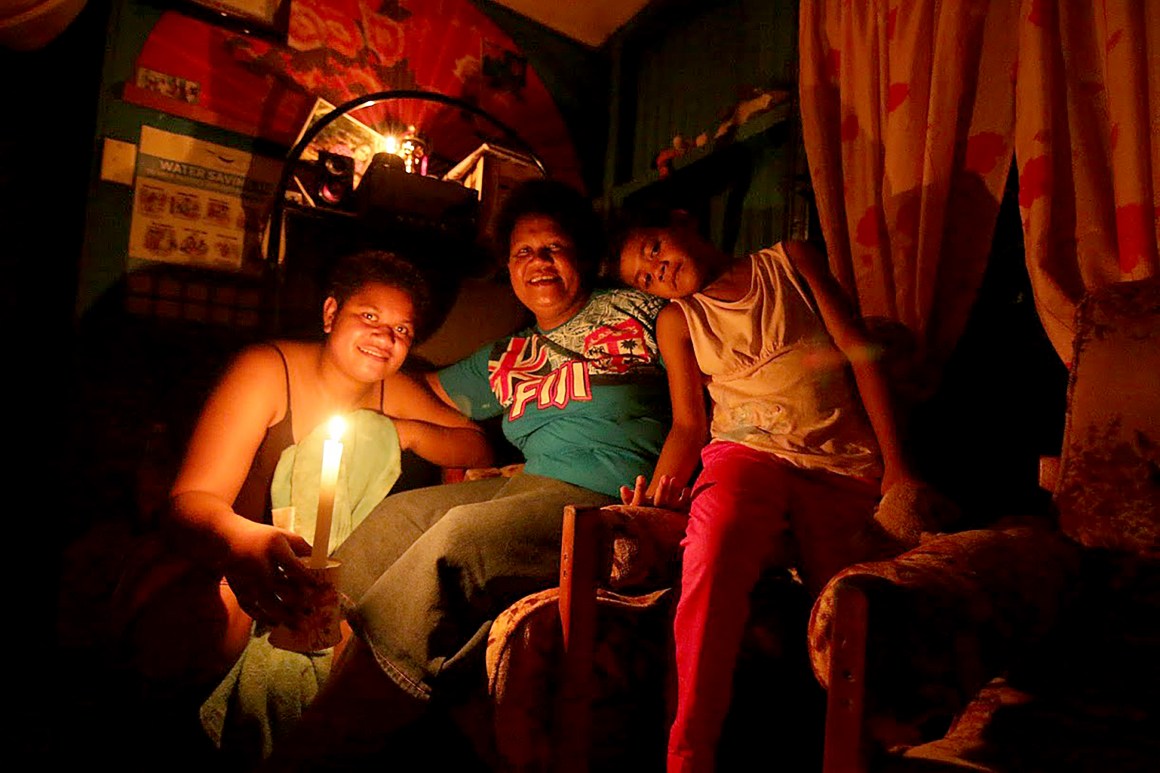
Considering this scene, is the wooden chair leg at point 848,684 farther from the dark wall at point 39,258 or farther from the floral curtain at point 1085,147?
the dark wall at point 39,258

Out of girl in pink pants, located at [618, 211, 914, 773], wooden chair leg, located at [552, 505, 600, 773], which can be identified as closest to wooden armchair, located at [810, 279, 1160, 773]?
girl in pink pants, located at [618, 211, 914, 773]

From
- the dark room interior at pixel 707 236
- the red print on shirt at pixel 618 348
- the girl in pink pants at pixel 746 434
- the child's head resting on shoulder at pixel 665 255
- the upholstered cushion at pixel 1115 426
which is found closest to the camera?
the dark room interior at pixel 707 236

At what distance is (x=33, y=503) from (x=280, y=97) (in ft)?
4.61

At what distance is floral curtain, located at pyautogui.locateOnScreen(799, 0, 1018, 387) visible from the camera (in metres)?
1.41

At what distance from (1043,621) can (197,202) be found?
7.27 feet

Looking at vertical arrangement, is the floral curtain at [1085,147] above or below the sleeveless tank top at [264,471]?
above

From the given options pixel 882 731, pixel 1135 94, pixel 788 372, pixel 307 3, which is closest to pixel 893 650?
pixel 882 731

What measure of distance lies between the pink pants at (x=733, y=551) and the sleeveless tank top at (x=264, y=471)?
94 cm

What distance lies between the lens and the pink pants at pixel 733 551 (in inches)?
36.3

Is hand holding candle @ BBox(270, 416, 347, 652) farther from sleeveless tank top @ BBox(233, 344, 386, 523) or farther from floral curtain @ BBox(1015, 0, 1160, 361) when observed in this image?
floral curtain @ BBox(1015, 0, 1160, 361)

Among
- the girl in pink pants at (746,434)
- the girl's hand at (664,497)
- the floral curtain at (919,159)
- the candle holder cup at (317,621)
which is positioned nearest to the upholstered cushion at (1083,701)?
the girl in pink pants at (746,434)

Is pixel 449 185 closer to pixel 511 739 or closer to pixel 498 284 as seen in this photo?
pixel 498 284

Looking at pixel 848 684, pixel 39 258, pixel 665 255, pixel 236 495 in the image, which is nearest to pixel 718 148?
pixel 665 255

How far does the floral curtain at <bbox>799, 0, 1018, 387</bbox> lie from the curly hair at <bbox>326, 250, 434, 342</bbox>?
1.06m
